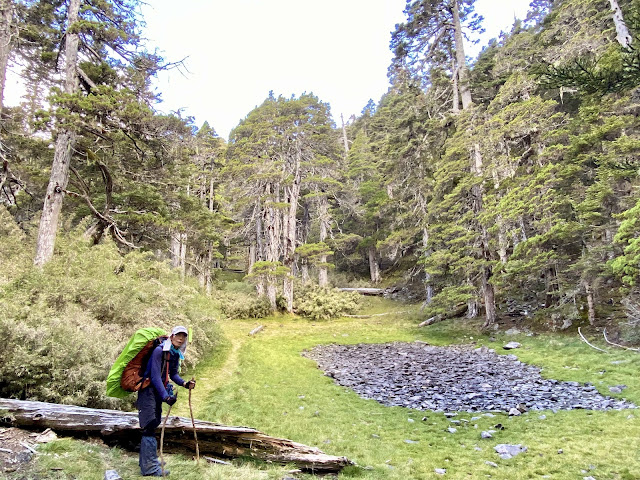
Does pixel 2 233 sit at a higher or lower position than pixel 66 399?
higher

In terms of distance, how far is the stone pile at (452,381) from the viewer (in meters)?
8.78

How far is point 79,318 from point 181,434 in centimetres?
443

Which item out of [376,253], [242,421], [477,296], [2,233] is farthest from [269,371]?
[376,253]

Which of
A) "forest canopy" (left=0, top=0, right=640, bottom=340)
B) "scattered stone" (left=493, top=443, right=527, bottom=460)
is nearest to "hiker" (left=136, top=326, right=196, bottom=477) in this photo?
"forest canopy" (left=0, top=0, right=640, bottom=340)

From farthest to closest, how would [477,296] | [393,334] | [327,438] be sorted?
[393,334] < [477,296] < [327,438]

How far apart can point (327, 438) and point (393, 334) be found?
49.4ft

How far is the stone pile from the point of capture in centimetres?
878

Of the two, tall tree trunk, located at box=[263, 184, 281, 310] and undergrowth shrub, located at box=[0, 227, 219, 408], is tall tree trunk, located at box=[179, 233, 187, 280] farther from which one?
undergrowth shrub, located at box=[0, 227, 219, 408]

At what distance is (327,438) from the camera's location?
726 centimetres

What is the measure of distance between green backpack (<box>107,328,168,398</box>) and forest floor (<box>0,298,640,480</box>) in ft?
2.96

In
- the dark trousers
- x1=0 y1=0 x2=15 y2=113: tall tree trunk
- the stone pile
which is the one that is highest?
x1=0 y1=0 x2=15 y2=113: tall tree trunk

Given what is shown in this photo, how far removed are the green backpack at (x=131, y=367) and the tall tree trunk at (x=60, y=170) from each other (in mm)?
7796

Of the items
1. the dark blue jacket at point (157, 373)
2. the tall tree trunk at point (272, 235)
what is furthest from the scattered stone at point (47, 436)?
the tall tree trunk at point (272, 235)

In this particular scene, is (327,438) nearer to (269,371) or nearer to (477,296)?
(269,371)
